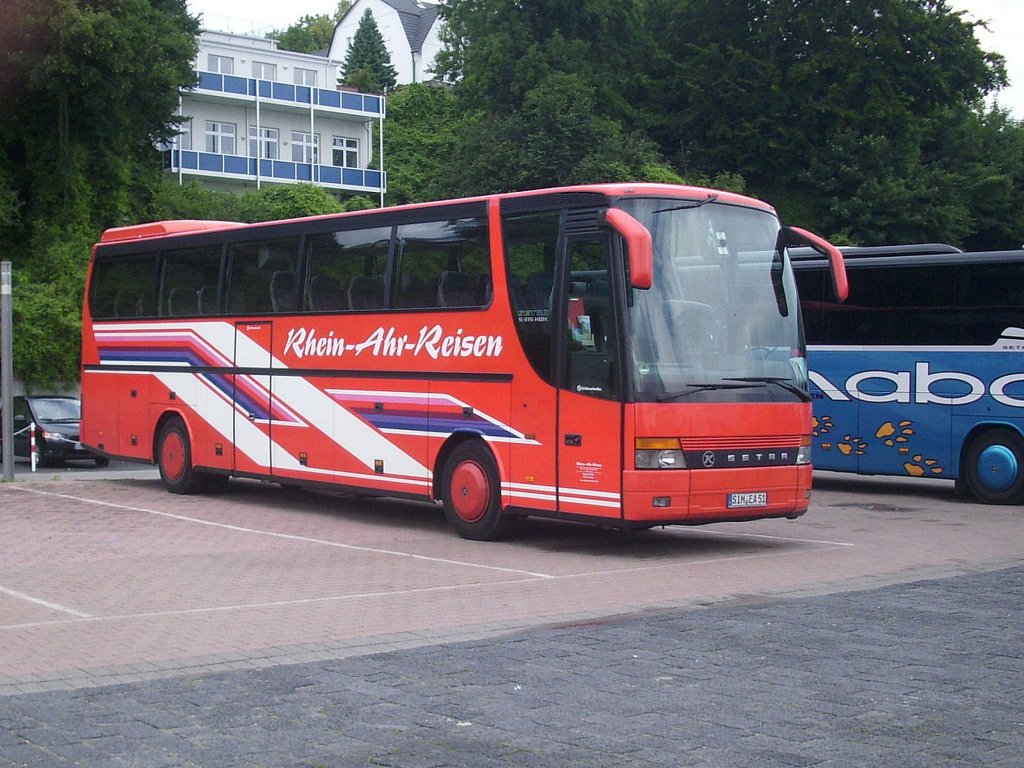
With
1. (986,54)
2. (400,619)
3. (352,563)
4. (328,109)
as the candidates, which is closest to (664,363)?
(352,563)

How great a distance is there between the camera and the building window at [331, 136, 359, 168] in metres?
70.3

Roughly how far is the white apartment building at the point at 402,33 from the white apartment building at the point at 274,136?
31.1 m

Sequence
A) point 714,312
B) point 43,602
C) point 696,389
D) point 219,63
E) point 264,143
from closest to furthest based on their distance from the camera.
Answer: point 43,602 → point 696,389 → point 714,312 → point 264,143 → point 219,63

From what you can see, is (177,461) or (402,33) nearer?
(177,461)

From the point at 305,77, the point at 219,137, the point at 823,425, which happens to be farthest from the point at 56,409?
the point at 305,77

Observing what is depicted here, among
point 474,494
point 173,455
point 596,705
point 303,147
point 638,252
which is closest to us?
point 596,705

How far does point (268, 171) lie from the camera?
2544 inches

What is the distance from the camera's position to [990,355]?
1912 cm

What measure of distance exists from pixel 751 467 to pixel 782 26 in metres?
44.2

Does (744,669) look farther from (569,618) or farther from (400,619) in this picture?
(400,619)

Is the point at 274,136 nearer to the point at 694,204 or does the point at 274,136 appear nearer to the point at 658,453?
the point at 694,204

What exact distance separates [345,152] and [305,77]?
1140 cm

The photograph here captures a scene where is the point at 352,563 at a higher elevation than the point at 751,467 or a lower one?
→ lower

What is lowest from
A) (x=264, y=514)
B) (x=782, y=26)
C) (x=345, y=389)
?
(x=264, y=514)
